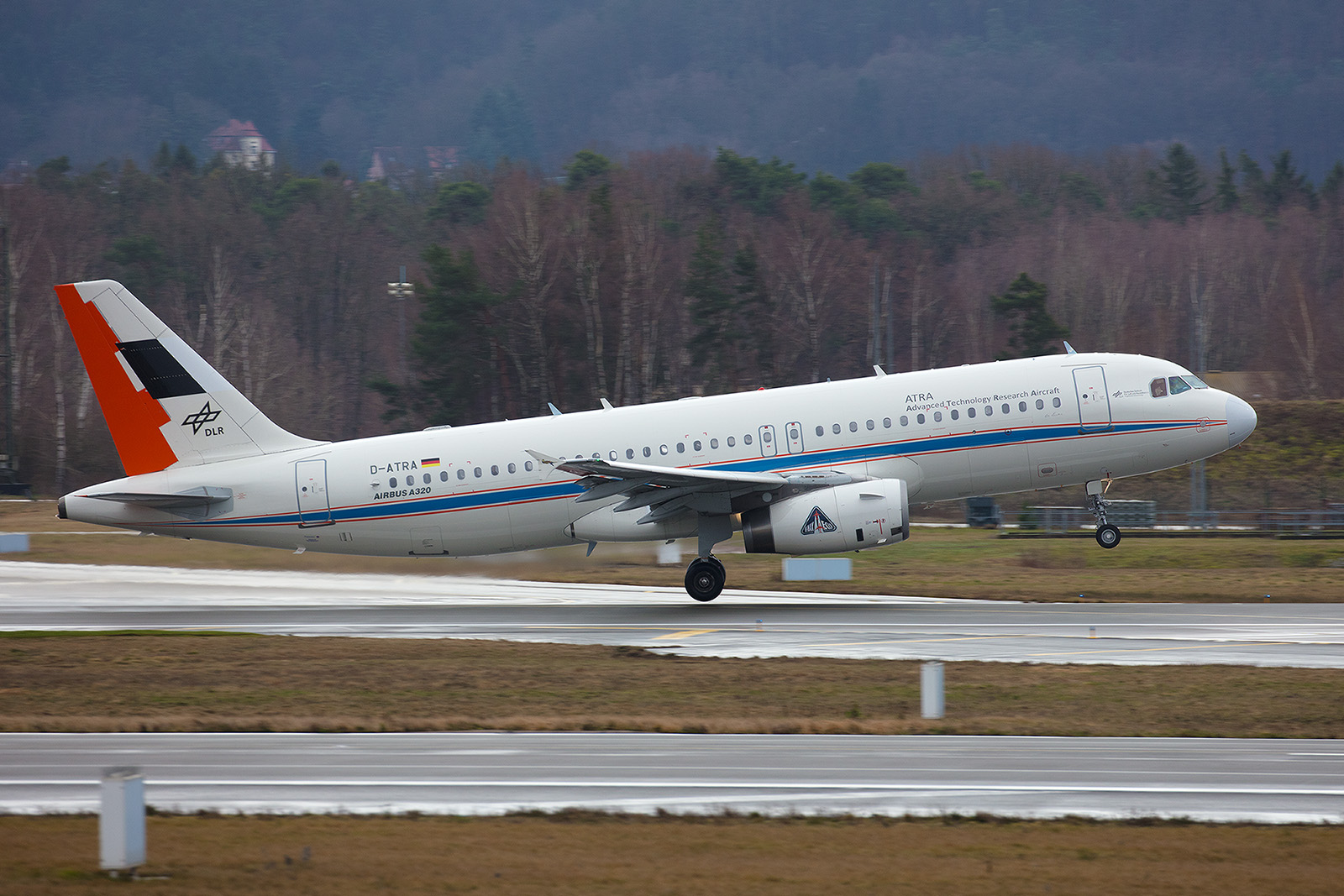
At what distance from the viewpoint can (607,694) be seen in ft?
66.3

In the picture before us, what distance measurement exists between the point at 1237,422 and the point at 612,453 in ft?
43.4

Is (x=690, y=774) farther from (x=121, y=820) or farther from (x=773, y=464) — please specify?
(x=773, y=464)

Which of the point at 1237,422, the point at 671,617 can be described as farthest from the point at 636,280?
the point at 671,617

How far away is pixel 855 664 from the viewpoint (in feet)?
71.8

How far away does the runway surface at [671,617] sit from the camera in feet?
77.0

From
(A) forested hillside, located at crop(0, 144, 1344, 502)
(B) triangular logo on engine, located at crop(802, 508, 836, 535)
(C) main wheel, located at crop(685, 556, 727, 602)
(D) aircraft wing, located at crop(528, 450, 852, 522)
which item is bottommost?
(C) main wheel, located at crop(685, 556, 727, 602)

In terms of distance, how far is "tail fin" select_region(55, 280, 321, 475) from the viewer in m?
29.4

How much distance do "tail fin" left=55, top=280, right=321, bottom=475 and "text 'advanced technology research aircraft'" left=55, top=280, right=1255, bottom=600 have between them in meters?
0.04

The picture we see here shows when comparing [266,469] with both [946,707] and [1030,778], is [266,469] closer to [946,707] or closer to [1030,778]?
[946,707]

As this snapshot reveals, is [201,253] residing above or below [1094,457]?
above

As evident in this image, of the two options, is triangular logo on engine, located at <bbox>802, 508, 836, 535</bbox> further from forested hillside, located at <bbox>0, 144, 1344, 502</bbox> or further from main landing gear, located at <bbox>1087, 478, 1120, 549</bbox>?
forested hillside, located at <bbox>0, 144, 1344, 502</bbox>

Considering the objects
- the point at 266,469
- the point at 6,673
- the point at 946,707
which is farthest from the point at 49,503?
the point at 946,707

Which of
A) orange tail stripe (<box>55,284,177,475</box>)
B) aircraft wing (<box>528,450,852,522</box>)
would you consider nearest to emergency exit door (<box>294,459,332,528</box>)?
orange tail stripe (<box>55,284,177,475</box>)

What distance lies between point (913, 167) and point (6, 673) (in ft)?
519
